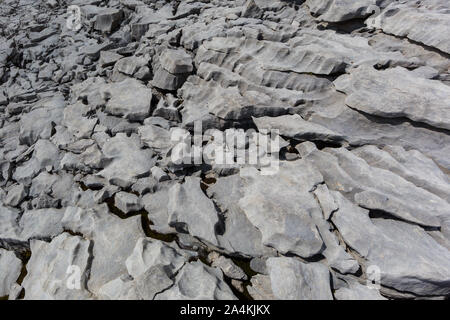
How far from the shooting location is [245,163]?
6.64 metres

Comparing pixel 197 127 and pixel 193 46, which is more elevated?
pixel 193 46

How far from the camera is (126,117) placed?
823cm

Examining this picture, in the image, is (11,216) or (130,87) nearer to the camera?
(11,216)

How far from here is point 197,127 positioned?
24.9 ft

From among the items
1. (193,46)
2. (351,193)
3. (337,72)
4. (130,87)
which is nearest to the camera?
(351,193)

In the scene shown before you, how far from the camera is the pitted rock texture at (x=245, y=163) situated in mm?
4988

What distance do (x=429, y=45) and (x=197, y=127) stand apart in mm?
6616

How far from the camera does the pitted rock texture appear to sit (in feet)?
16.4

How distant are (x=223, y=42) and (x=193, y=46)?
3.83 feet
